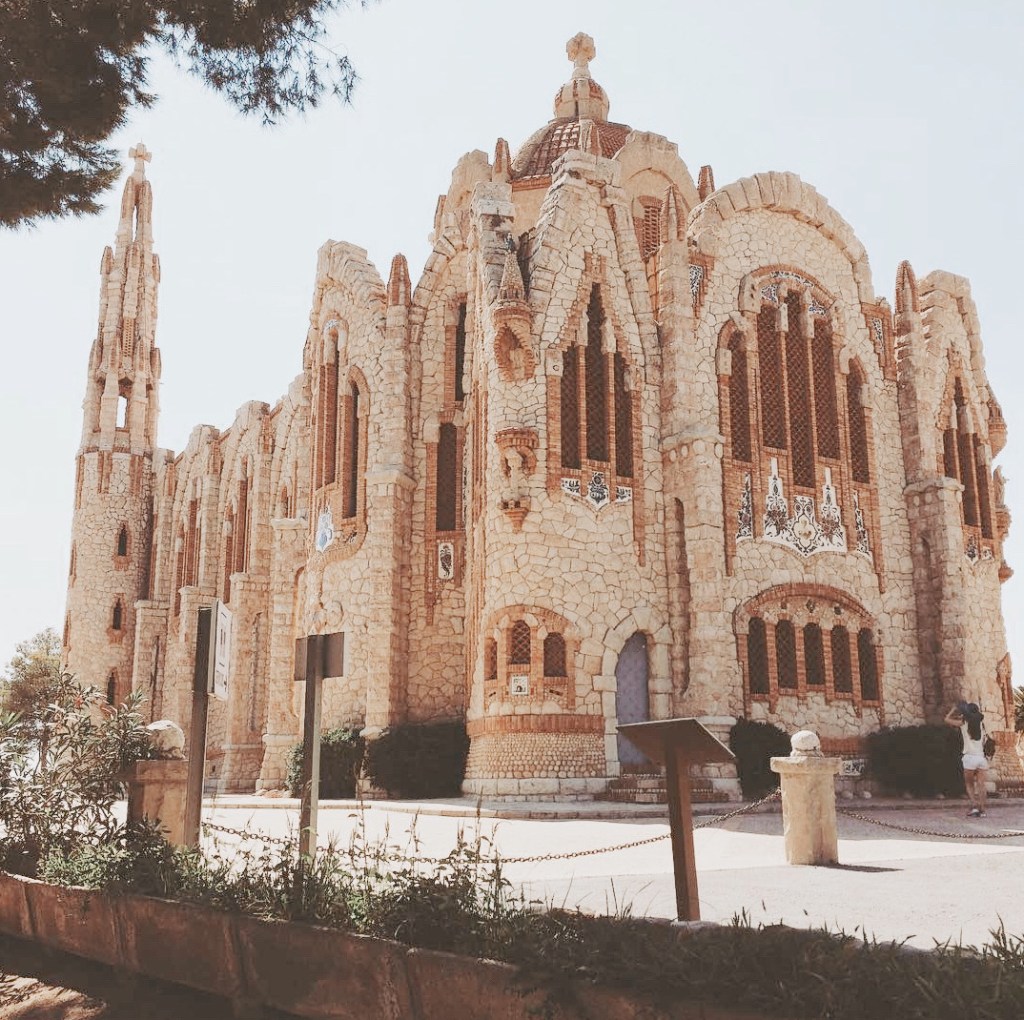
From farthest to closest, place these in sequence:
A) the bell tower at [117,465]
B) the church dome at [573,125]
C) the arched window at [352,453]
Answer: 1. the bell tower at [117,465]
2. the church dome at [573,125]
3. the arched window at [352,453]

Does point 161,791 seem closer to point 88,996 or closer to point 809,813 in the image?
point 88,996

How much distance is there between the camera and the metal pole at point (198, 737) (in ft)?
24.5

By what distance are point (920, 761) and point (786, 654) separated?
3.04m

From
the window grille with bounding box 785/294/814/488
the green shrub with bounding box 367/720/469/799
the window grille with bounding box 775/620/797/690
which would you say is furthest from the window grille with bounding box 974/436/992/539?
the green shrub with bounding box 367/720/469/799

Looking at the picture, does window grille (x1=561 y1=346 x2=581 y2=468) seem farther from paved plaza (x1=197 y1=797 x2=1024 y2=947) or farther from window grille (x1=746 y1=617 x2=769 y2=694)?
paved plaza (x1=197 y1=797 x2=1024 y2=947)

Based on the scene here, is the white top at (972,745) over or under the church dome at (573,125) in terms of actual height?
under

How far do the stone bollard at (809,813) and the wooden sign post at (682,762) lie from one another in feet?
14.2

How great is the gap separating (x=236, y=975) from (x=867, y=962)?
342 centimetres

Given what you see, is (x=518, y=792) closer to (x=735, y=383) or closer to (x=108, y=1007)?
(x=735, y=383)

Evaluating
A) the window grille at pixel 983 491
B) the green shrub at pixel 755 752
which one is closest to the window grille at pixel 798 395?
the window grille at pixel 983 491

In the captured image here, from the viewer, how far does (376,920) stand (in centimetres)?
535

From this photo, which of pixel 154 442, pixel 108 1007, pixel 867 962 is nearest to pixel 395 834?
pixel 108 1007

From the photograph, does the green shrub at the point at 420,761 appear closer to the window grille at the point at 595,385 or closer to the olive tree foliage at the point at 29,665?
the window grille at the point at 595,385

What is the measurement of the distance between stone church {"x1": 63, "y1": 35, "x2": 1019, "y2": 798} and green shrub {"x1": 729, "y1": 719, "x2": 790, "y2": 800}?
0.31m
